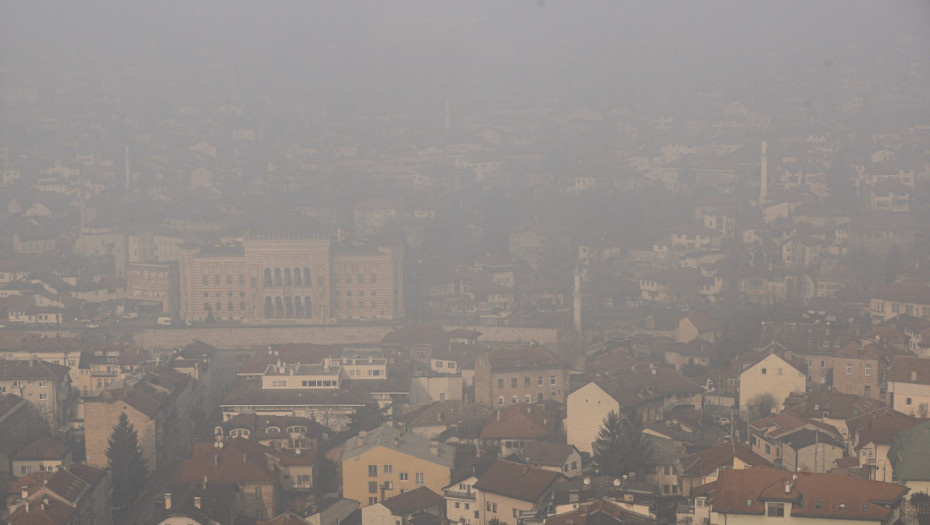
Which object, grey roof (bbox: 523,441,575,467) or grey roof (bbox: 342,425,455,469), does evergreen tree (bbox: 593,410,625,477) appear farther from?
grey roof (bbox: 342,425,455,469)

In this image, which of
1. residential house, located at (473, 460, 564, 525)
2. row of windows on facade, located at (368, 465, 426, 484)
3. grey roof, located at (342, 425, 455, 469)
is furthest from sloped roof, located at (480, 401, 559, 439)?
residential house, located at (473, 460, 564, 525)

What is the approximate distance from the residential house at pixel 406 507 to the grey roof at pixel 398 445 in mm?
480

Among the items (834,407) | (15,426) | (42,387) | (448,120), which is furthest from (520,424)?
(448,120)

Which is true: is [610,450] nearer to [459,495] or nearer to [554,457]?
[554,457]

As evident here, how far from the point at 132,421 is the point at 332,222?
23.0 m

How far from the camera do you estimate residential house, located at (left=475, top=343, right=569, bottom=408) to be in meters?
17.3

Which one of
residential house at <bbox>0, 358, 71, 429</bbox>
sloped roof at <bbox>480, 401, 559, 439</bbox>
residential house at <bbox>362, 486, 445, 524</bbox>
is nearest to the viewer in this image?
residential house at <bbox>362, 486, 445, 524</bbox>

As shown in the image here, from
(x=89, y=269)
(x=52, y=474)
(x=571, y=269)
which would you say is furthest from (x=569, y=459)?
Result: (x=89, y=269)

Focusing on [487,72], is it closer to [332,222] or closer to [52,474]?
[332,222]

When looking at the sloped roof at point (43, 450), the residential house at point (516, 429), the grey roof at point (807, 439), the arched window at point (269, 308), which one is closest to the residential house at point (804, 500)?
the grey roof at point (807, 439)

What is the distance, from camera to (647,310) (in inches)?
1032

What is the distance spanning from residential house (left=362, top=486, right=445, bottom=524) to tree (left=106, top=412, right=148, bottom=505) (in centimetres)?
300

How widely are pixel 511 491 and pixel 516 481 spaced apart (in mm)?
216

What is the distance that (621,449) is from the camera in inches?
519
